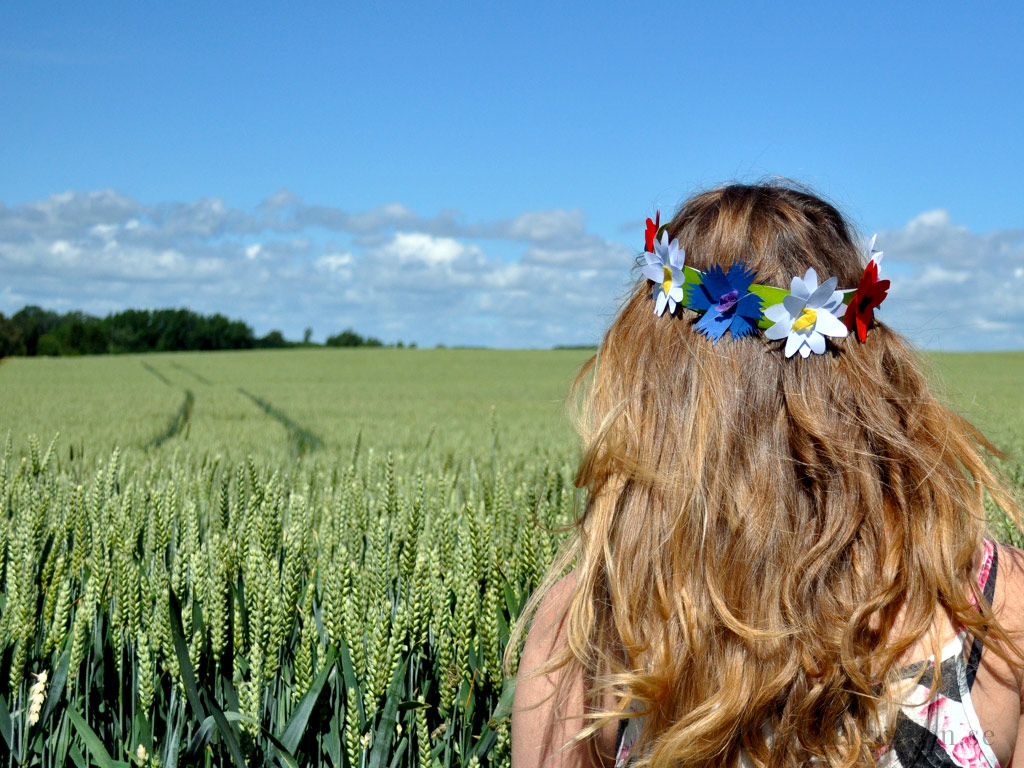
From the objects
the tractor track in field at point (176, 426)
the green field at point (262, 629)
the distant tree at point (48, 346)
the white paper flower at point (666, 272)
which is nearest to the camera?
the white paper flower at point (666, 272)

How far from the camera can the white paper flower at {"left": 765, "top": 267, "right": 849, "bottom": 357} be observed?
108 cm

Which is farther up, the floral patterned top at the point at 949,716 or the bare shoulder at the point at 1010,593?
the bare shoulder at the point at 1010,593

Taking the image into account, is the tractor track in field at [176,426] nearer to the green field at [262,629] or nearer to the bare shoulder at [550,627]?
the green field at [262,629]

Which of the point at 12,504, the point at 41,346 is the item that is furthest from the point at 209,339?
the point at 12,504

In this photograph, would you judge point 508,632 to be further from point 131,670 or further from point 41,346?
point 41,346

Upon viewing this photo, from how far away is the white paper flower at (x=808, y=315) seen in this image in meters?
1.08

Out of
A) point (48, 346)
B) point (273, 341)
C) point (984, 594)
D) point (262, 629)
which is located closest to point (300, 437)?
point (262, 629)

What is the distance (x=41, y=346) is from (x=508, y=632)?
5286 cm

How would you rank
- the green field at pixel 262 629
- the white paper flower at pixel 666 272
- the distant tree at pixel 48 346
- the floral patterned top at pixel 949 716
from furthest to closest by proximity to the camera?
1. the distant tree at pixel 48 346
2. the green field at pixel 262 629
3. the white paper flower at pixel 666 272
4. the floral patterned top at pixel 949 716

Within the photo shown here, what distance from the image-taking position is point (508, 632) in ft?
5.40

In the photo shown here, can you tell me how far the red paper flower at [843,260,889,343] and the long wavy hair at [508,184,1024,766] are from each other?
0.08 ft

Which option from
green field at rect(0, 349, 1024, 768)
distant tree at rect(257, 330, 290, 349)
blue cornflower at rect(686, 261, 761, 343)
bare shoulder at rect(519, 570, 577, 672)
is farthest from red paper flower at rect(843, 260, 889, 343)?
distant tree at rect(257, 330, 290, 349)

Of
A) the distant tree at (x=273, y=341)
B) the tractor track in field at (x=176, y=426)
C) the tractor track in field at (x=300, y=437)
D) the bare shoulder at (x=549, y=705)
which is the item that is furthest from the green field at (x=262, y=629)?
the distant tree at (x=273, y=341)

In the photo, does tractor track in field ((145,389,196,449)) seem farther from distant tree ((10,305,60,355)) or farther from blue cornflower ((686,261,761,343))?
distant tree ((10,305,60,355))
